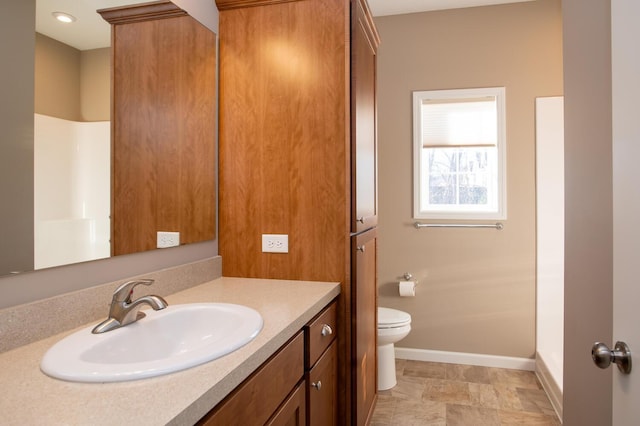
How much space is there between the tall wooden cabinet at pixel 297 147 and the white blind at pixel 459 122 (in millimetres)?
1521

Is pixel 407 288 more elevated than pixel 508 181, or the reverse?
pixel 508 181

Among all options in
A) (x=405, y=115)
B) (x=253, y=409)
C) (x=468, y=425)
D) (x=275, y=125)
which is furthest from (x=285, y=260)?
(x=405, y=115)

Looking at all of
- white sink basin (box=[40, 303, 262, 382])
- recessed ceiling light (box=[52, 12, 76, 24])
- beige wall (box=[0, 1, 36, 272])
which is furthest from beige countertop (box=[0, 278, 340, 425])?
recessed ceiling light (box=[52, 12, 76, 24])

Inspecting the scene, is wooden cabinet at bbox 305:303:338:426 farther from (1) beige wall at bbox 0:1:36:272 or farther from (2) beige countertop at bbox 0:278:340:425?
(1) beige wall at bbox 0:1:36:272

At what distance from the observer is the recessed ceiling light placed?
117 centimetres

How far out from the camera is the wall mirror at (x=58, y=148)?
3.44 feet

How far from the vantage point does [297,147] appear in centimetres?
182

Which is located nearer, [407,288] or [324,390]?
[324,390]

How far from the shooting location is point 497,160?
3186mm

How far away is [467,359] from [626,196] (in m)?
2.72

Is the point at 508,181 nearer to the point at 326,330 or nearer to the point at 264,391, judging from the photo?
the point at 326,330

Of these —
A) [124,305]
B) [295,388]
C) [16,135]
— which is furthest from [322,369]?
[16,135]

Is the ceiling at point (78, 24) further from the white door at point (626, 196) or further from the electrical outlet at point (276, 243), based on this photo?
the white door at point (626, 196)

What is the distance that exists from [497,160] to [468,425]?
1.84 meters
